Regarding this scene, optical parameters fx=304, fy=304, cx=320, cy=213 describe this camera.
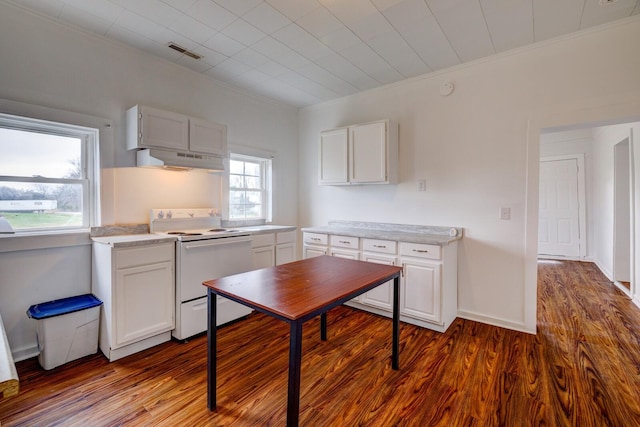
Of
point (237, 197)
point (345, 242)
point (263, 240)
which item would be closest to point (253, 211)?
point (237, 197)

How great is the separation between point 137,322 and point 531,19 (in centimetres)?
392

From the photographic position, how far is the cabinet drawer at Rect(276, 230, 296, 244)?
3.66 m

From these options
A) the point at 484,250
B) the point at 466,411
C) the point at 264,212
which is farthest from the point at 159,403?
the point at 484,250

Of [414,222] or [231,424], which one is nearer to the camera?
[231,424]

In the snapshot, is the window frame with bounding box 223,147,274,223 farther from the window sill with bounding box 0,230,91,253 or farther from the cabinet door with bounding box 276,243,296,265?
the window sill with bounding box 0,230,91,253

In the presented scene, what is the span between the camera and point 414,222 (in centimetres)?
354

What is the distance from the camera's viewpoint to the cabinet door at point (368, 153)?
345cm

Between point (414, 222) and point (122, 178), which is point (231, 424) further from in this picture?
point (414, 222)

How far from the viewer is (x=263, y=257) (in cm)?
348

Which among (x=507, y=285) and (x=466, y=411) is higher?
(x=507, y=285)

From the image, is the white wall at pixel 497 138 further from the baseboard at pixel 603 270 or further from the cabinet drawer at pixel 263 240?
the baseboard at pixel 603 270

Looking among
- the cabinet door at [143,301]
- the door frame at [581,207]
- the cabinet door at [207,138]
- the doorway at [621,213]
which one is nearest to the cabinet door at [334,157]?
the cabinet door at [207,138]

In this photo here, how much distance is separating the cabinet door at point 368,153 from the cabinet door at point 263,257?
1.30m

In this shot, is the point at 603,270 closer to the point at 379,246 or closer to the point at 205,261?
the point at 379,246
